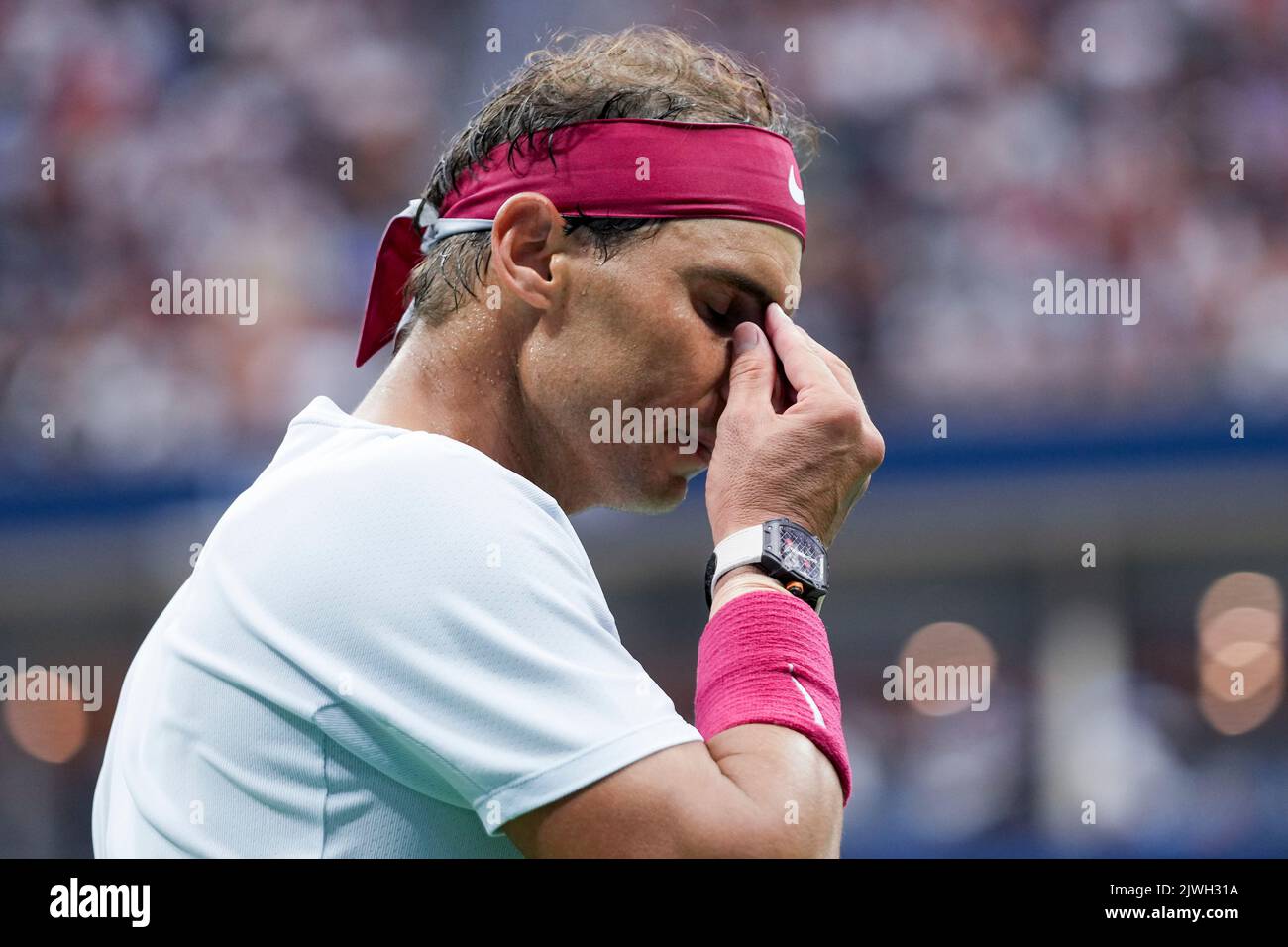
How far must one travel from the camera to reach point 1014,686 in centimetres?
518

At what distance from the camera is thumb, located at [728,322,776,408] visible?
187 cm

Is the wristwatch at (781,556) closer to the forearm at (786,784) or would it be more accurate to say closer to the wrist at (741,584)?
the wrist at (741,584)

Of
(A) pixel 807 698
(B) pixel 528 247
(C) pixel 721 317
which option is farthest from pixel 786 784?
(B) pixel 528 247

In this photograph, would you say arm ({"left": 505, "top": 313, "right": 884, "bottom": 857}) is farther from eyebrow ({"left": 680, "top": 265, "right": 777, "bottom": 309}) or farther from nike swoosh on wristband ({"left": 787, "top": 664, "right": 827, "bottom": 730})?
eyebrow ({"left": 680, "top": 265, "right": 777, "bottom": 309})

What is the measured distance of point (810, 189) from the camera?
5.77m

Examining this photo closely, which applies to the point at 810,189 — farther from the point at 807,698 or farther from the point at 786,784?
the point at 786,784

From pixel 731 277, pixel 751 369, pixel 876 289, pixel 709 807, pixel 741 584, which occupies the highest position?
pixel 876 289

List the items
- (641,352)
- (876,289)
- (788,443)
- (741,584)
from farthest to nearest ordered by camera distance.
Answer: (876,289) → (641,352) → (788,443) → (741,584)

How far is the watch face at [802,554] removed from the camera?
1711mm

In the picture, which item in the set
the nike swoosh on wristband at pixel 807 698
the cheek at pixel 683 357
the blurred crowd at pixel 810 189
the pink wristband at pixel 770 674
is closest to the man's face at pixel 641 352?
the cheek at pixel 683 357

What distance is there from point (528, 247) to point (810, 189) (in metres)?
3.99

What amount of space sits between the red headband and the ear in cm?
4

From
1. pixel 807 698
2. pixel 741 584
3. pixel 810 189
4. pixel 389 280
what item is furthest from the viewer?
pixel 810 189

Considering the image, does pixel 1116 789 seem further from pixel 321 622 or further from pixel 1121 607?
pixel 321 622
